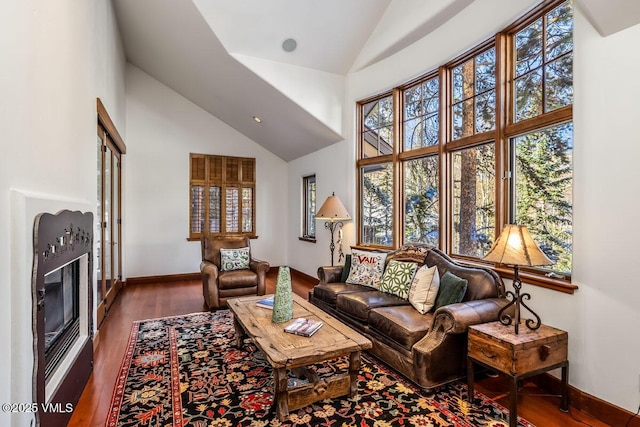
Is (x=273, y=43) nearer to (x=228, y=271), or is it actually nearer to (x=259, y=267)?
(x=259, y=267)

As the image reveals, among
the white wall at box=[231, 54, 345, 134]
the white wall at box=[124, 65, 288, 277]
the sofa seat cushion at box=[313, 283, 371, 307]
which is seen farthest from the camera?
the white wall at box=[124, 65, 288, 277]

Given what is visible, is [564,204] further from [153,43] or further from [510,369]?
[153,43]

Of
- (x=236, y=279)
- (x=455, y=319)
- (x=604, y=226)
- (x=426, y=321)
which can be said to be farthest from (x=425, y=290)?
(x=236, y=279)

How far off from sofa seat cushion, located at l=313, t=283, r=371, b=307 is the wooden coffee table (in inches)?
40.0

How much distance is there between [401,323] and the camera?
2654 mm

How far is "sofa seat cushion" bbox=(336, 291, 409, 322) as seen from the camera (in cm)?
311

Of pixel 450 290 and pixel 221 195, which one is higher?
→ pixel 221 195

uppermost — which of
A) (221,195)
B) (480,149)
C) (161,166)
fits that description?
(161,166)

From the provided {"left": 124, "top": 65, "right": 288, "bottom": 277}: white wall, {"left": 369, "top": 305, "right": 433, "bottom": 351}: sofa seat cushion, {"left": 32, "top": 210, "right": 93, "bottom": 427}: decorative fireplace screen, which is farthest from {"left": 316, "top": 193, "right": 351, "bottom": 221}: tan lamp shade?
{"left": 32, "top": 210, "right": 93, "bottom": 427}: decorative fireplace screen

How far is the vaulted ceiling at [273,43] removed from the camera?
12.6 feet

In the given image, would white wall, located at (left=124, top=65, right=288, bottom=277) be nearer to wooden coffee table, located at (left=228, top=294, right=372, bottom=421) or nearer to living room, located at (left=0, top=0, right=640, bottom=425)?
living room, located at (left=0, top=0, right=640, bottom=425)

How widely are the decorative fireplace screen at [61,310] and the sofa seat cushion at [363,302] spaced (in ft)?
7.29

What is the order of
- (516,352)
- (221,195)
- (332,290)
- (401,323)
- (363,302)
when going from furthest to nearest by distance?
(221,195) → (332,290) → (363,302) → (401,323) → (516,352)

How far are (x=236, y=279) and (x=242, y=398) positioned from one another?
2281 mm
